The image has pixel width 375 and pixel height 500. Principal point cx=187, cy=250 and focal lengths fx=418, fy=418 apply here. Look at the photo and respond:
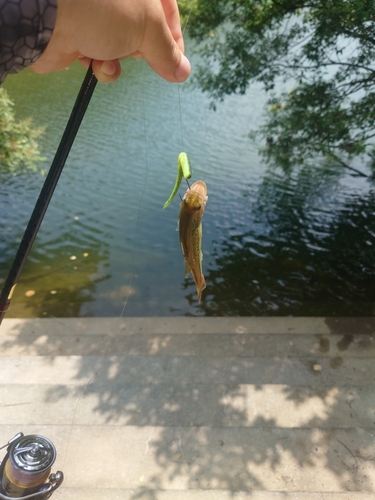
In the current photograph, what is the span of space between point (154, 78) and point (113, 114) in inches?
68.6

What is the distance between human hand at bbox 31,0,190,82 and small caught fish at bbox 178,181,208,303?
1.47 ft

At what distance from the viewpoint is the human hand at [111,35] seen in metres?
1.16

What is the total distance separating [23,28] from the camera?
1091 millimetres

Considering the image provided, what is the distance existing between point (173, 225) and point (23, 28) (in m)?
6.53

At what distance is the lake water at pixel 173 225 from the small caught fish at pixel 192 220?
2864 mm

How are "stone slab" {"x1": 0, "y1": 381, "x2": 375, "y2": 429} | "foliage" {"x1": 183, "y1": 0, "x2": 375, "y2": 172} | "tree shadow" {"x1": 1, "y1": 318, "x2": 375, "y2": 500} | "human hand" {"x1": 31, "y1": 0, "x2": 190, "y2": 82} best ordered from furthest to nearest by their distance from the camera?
1. "foliage" {"x1": 183, "y1": 0, "x2": 375, "y2": 172}
2. "stone slab" {"x1": 0, "y1": 381, "x2": 375, "y2": 429}
3. "tree shadow" {"x1": 1, "y1": 318, "x2": 375, "y2": 500}
4. "human hand" {"x1": 31, "y1": 0, "x2": 190, "y2": 82}

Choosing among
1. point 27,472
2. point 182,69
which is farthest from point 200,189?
point 27,472

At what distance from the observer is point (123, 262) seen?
6.73 meters

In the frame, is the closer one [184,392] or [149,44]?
[149,44]

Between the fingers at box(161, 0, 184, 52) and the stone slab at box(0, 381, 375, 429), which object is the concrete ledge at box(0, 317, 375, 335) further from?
the fingers at box(161, 0, 184, 52)

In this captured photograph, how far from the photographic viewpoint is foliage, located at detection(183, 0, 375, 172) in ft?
18.8

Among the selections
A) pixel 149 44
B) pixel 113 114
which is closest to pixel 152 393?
pixel 149 44

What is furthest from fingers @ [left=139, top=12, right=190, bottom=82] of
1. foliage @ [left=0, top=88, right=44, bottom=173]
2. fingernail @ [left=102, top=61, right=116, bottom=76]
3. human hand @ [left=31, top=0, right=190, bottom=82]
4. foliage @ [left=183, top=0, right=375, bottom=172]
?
foliage @ [left=183, top=0, right=375, bottom=172]

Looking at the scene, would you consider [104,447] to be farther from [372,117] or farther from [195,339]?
[372,117]
